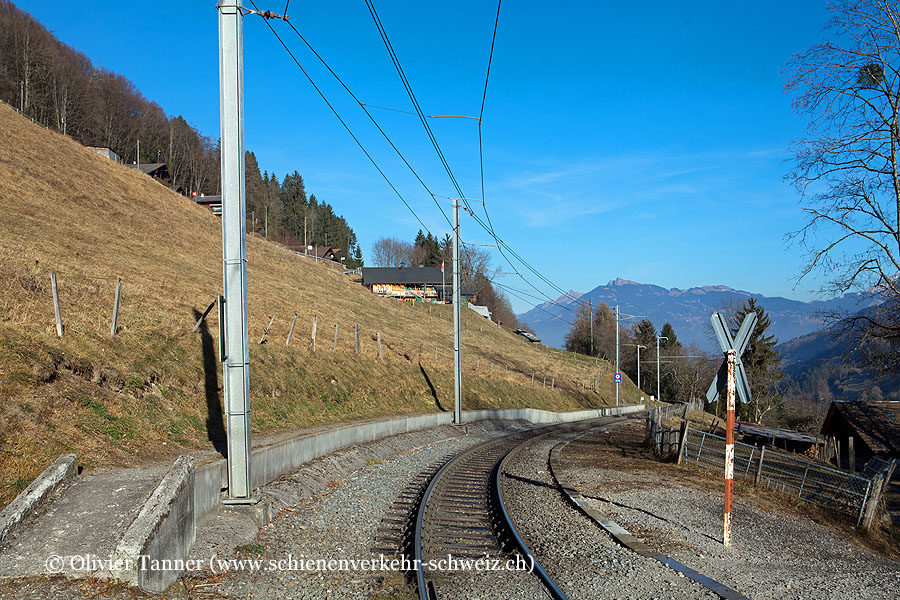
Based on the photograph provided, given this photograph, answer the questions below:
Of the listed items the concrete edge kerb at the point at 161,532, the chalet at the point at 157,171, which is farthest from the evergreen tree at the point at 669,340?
the concrete edge kerb at the point at 161,532

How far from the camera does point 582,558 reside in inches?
348

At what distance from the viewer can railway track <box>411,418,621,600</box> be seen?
7.64 meters

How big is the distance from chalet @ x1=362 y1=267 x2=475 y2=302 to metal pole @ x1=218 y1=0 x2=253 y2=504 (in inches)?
3995

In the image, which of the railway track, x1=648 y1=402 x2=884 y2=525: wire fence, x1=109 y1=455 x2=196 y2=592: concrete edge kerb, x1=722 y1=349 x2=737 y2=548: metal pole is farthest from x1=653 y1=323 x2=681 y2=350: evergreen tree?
x1=109 y1=455 x2=196 y2=592: concrete edge kerb

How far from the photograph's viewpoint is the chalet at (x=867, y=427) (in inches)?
1250

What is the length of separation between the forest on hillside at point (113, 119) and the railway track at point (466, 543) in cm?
7857

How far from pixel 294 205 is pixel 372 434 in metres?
129

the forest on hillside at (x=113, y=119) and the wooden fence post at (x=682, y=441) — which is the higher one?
the forest on hillside at (x=113, y=119)

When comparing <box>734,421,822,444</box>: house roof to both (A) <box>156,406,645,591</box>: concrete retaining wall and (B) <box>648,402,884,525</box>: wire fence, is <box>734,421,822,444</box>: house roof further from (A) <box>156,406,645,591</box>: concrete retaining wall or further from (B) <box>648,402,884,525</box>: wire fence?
(A) <box>156,406,645,591</box>: concrete retaining wall

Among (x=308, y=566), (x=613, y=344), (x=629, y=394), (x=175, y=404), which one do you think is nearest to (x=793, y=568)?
(x=308, y=566)

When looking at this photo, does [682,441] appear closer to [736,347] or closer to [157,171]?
[736,347]

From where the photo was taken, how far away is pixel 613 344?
11681cm

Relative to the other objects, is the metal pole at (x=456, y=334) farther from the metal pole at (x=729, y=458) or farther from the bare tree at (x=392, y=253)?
the bare tree at (x=392, y=253)

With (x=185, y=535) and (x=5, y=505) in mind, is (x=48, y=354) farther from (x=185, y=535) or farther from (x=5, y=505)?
(x=185, y=535)
